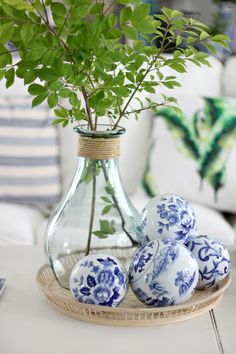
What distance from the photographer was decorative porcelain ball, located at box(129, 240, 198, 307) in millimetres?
1113

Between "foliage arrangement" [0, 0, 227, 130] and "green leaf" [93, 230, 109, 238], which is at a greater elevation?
"foliage arrangement" [0, 0, 227, 130]

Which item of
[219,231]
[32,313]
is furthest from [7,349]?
[219,231]

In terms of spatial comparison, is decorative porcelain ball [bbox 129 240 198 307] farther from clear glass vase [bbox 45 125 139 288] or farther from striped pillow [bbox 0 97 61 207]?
striped pillow [bbox 0 97 61 207]

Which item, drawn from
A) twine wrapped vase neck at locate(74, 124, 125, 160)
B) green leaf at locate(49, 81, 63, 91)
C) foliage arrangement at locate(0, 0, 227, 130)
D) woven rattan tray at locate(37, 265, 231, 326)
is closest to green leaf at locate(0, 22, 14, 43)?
foliage arrangement at locate(0, 0, 227, 130)

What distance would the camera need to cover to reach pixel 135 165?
2736 mm

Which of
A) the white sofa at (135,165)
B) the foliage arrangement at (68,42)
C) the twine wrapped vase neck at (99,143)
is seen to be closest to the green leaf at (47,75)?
the foliage arrangement at (68,42)

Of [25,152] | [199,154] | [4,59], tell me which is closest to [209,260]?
[4,59]

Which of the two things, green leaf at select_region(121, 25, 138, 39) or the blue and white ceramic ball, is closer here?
green leaf at select_region(121, 25, 138, 39)

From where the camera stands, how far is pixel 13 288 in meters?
1.31

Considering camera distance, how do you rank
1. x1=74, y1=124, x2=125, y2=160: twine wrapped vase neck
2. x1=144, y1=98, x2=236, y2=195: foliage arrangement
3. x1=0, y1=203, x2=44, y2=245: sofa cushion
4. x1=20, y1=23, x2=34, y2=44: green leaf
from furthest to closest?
x1=144, y1=98, x2=236, y2=195: foliage arrangement
x1=0, y1=203, x2=44, y2=245: sofa cushion
x1=74, y1=124, x2=125, y2=160: twine wrapped vase neck
x1=20, y1=23, x2=34, y2=44: green leaf

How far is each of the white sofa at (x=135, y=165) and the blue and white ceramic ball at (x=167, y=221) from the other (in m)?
1.14

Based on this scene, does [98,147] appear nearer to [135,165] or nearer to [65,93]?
[65,93]

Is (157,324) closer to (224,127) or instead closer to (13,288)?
(13,288)

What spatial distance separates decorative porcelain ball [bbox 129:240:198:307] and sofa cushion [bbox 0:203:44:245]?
1275 mm
